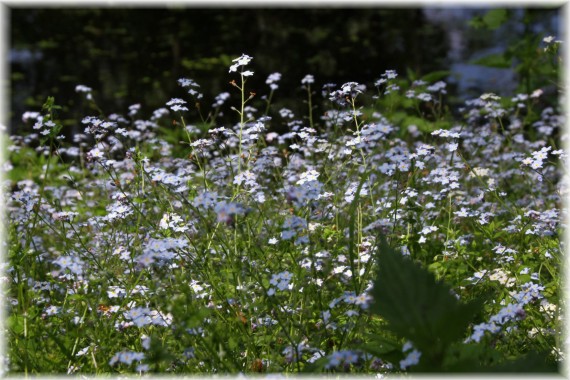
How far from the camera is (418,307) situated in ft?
5.47

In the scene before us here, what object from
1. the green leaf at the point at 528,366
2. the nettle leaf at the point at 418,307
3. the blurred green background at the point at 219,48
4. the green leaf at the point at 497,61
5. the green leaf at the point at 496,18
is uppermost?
the blurred green background at the point at 219,48

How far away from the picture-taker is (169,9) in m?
11.5

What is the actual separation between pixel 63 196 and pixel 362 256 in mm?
2788

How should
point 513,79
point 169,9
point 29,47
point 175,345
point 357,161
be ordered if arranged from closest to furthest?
point 175,345 < point 357,161 < point 513,79 < point 29,47 < point 169,9

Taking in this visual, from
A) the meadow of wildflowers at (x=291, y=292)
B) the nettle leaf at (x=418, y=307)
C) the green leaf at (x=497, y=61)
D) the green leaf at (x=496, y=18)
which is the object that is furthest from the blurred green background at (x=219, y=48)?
the nettle leaf at (x=418, y=307)

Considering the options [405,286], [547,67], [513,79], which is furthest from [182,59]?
[405,286]

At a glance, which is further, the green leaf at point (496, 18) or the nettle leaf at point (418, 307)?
the green leaf at point (496, 18)

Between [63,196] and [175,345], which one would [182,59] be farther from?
[175,345]

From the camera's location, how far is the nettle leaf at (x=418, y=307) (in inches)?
65.9

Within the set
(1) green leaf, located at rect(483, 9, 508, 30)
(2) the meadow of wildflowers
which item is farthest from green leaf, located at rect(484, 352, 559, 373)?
(1) green leaf, located at rect(483, 9, 508, 30)

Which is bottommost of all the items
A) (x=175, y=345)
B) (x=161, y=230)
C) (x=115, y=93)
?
(x=175, y=345)

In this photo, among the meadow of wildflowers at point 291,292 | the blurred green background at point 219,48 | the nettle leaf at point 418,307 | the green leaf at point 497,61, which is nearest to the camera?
the nettle leaf at point 418,307

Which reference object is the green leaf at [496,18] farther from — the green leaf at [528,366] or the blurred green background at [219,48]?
the green leaf at [528,366]

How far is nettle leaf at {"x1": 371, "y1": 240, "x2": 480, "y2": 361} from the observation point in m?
Answer: 1.67
